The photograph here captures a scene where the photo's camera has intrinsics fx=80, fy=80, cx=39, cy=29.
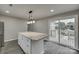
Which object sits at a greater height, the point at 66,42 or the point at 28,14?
the point at 28,14

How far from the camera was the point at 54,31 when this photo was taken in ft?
19.6

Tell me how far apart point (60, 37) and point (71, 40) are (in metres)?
0.88

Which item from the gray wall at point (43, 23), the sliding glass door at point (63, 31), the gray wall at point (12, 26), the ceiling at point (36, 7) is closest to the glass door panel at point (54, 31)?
the sliding glass door at point (63, 31)

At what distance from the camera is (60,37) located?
5.38 metres

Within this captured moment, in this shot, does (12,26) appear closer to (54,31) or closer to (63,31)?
(54,31)

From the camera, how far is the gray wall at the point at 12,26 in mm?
5241

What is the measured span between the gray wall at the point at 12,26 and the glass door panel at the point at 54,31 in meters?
2.07

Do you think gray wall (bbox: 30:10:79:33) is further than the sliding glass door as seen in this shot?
Yes

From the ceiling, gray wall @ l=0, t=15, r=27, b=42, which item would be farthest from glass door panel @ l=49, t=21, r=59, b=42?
gray wall @ l=0, t=15, r=27, b=42

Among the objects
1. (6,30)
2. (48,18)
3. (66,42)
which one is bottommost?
(66,42)

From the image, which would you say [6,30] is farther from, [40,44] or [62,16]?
[62,16]

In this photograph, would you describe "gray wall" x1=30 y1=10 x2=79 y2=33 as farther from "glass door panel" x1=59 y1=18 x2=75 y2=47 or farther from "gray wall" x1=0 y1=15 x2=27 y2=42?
"gray wall" x1=0 y1=15 x2=27 y2=42

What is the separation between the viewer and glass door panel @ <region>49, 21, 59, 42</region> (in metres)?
5.66

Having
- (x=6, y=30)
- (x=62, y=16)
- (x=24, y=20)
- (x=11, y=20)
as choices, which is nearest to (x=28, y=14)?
(x=24, y=20)
